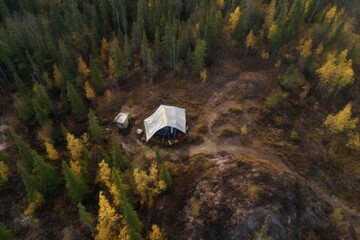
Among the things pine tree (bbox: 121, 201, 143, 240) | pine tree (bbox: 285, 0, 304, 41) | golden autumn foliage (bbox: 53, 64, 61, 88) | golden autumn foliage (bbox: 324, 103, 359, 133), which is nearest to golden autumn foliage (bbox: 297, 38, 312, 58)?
pine tree (bbox: 285, 0, 304, 41)

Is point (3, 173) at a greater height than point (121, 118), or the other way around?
point (121, 118)

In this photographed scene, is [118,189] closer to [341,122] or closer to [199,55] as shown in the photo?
[199,55]

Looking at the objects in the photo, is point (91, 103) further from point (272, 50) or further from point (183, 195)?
point (272, 50)

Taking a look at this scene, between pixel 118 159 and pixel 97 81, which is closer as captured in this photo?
pixel 118 159

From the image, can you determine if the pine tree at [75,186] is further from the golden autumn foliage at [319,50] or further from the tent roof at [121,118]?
the golden autumn foliage at [319,50]

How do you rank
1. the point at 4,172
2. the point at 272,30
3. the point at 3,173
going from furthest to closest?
the point at 272,30, the point at 4,172, the point at 3,173

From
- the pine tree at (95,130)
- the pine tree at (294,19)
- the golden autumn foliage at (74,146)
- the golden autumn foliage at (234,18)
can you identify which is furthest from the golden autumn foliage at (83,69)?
the pine tree at (294,19)

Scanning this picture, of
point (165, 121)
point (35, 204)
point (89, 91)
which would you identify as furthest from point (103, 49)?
point (35, 204)

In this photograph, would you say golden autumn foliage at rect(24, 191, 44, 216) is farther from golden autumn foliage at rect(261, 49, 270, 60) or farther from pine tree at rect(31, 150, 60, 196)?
golden autumn foliage at rect(261, 49, 270, 60)
